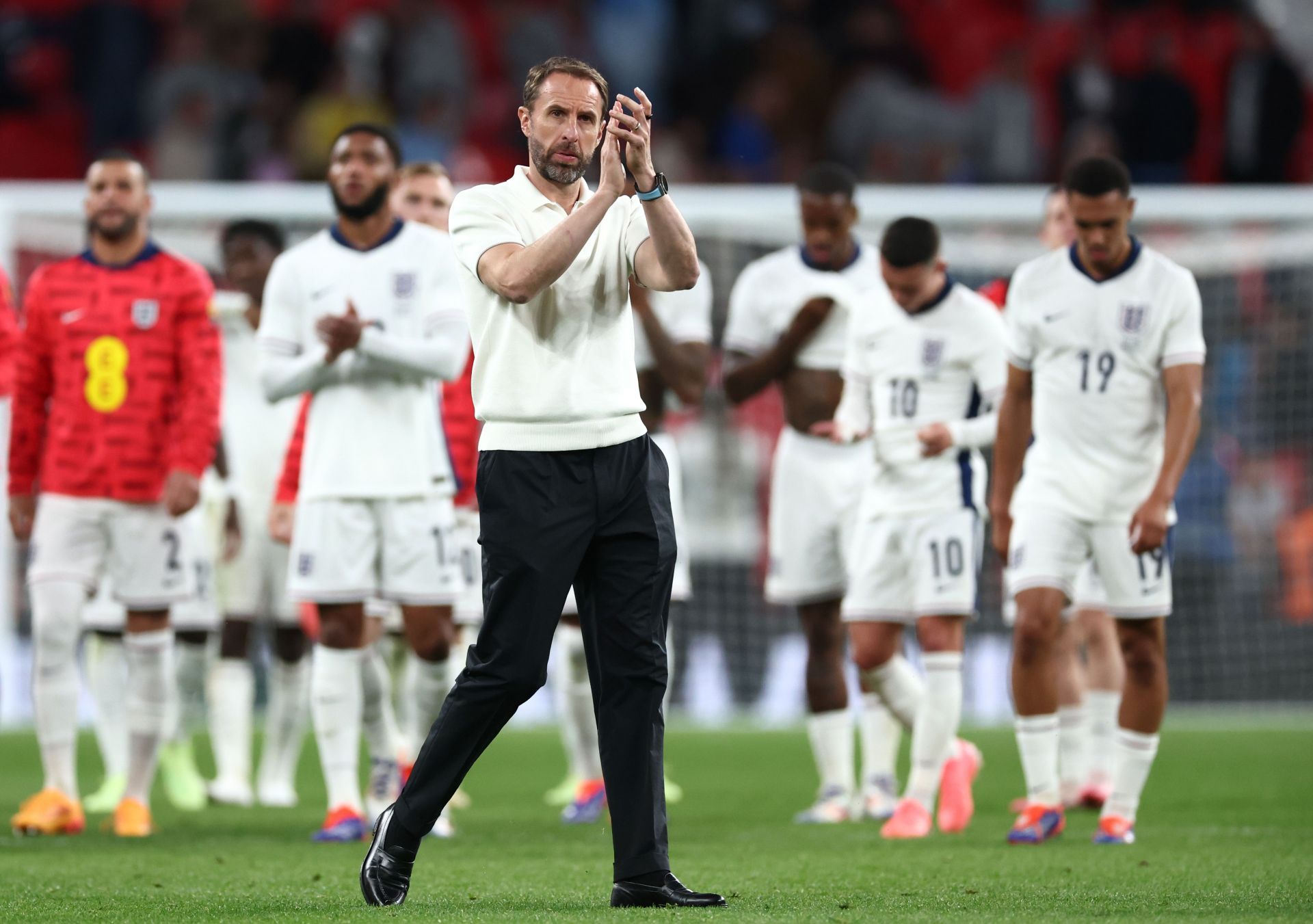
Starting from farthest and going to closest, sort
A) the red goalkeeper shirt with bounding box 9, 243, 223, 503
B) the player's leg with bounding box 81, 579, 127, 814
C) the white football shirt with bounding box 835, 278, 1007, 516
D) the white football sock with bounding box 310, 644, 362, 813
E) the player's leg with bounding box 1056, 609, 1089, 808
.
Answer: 1. the player's leg with bounding box 81, 579, 127, 814
2. the player's leg with bounding box 1056, 609, 1089, 808
3. the white football shirt with bounding box 835, 278, 1007, 516
4. the red goalkeeper shirt with bounding box 9, 243, 223, 503
5. the white football sock with bounding box 310, 644, 362, 813

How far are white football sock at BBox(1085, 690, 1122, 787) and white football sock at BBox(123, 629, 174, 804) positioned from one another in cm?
412

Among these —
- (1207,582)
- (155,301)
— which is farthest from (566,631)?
Result: (1207,582)

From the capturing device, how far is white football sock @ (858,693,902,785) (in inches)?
357

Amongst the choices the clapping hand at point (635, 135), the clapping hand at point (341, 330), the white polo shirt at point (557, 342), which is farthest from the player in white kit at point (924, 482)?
the clapping hand at point (635, 135)

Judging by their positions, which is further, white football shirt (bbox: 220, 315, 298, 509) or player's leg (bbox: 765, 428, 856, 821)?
white football shirt (bbox: 220, 315, 298, 509)

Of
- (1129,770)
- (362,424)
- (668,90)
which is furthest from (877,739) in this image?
(668,90)

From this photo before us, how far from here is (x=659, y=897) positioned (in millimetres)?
5250

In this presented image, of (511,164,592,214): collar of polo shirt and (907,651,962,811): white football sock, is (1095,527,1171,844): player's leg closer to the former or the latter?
(907,651,962,811): white football sock

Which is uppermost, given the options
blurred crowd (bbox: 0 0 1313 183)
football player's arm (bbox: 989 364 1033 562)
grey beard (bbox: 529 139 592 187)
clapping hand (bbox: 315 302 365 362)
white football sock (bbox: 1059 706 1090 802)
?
blurred crowd (bbox: 0 0 1313 183)

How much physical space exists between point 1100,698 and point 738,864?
10.2 feet

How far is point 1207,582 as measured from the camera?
1447 centimetres

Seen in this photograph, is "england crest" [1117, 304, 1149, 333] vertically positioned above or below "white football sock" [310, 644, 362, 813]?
above

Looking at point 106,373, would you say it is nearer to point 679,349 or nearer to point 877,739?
point 679,349

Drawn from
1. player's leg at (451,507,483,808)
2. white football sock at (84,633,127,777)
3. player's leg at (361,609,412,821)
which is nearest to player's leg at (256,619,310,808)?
white football sock at (84,633,127,777)
